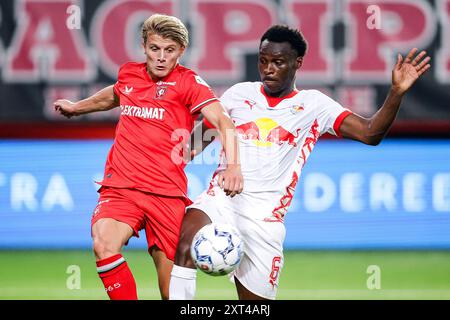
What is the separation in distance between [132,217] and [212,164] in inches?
179

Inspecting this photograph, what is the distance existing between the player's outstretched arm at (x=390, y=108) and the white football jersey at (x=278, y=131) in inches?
4.1

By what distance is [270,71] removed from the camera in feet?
21.0

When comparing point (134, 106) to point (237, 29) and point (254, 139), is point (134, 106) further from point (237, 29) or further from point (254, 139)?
point (237, 29)

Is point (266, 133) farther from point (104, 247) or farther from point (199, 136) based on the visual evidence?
point (104, 247)

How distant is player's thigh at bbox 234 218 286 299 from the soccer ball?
229 millimetres

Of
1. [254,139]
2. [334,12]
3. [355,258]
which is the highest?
[334,12]

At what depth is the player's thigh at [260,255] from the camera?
6230mm

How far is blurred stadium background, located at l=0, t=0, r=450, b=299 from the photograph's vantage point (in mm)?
10211

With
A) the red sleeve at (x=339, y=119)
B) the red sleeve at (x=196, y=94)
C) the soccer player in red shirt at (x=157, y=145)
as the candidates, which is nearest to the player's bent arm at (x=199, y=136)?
the soccer player in red shirt at (x=157, y=145)

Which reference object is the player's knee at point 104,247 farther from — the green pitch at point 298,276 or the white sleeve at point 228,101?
the green pitch at point 298,276

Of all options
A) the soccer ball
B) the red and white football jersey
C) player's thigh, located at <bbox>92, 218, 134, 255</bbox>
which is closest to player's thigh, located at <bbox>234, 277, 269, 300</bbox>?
the soccer ball

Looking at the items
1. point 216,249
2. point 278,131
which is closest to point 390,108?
point 278,131
